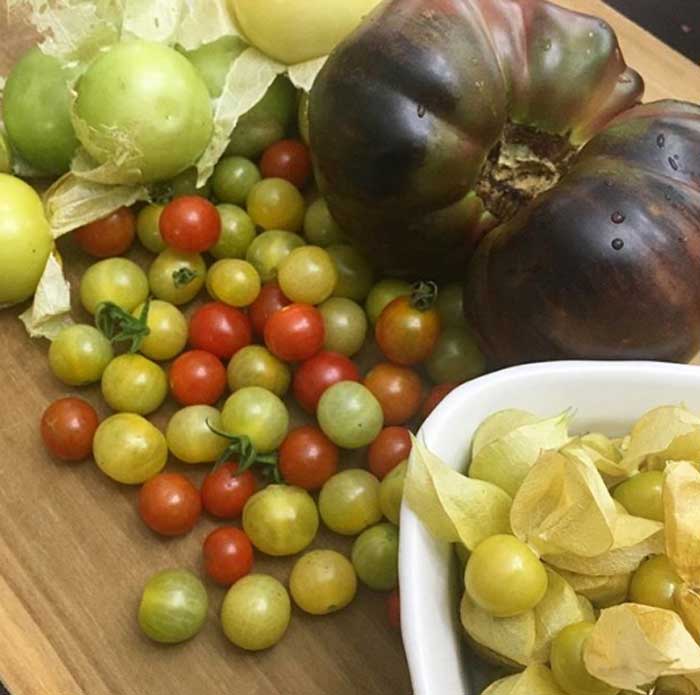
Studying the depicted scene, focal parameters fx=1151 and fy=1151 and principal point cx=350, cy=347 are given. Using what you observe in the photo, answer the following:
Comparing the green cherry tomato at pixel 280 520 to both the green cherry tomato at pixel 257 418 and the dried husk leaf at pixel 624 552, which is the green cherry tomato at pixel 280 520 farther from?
the dried husk leaf at pixel 624 552

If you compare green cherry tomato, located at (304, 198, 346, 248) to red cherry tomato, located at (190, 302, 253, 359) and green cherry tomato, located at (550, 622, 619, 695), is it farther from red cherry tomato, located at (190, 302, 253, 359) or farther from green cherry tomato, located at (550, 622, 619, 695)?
green cherry tomato, located at (550, 622, 619, 695)

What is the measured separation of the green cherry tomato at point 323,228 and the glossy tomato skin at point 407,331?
0.08 m

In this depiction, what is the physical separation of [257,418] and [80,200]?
0.22m

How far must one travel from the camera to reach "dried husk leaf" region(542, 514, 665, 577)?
568 mm

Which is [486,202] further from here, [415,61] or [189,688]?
[189,688]

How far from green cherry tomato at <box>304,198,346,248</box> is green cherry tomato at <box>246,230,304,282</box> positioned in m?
0.02

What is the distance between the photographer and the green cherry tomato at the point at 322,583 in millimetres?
693

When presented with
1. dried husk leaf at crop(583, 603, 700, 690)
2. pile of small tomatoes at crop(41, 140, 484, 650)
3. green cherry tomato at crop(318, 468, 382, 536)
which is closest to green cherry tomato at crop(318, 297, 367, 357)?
pile of small tomatoes at crop(41, 140, 484, 650)

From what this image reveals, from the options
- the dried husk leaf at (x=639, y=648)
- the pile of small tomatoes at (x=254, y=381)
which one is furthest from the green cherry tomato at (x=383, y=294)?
the dried husk leaf at (x=639, y=648)

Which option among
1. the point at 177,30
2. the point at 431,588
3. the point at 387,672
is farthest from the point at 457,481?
the point at 177,30

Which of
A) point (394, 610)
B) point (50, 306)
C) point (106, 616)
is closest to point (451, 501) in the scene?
point (394, 610)

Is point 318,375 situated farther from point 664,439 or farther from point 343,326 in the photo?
point 664,439

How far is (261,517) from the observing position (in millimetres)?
709

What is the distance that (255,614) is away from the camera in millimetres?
676
